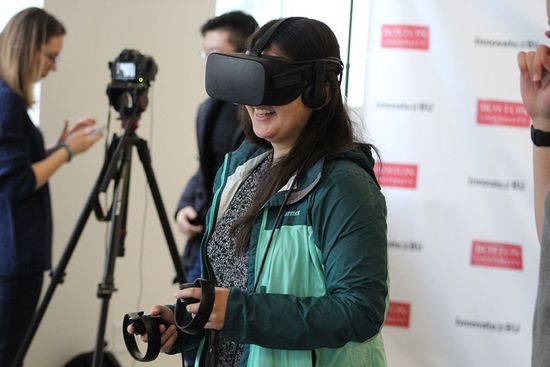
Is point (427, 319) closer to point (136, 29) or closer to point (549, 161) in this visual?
point (549, 161)

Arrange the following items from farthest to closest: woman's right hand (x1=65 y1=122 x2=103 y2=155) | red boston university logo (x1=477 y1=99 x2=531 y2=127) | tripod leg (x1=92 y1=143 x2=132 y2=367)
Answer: woman's right hand (x1=65 y1=122 x2=103 y2=155)
red boston university logo (x1=477 y1=99 x2=531 y2=127)
tripod leg (x1=92 y1=143 x2=132 y2=367)

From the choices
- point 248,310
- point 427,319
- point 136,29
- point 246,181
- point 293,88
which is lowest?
point 427,319

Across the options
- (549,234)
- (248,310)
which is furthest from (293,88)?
(549,234)

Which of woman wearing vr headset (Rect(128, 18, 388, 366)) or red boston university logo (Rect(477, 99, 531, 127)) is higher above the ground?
red boston university logo (Rect(477, 99, 531, 127))

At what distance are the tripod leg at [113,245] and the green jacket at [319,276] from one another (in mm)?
1174

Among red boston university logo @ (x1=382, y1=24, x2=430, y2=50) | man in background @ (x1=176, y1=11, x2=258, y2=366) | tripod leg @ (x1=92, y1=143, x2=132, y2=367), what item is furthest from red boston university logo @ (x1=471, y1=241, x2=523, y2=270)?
tripod leg @ (x1=92, y1=143, x2=132, y2=367)

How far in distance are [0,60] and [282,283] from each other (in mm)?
1697

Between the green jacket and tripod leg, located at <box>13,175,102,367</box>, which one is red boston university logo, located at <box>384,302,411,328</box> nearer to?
tripod leg, located at <box>13,175,102,367</box>

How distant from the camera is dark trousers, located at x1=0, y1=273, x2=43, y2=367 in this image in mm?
2471

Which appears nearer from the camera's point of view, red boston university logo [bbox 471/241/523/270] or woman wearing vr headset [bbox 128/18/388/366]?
woman wearing vr headset [bbox 128/18/388/366]

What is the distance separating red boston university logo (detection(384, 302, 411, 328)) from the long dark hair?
133 cm

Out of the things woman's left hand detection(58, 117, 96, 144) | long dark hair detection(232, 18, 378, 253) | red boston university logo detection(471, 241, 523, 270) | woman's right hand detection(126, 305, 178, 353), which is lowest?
red boston university logo detection(471, 241, 523, 270)

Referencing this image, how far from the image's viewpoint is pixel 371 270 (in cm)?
117

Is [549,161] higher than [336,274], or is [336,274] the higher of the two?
[549,161]
